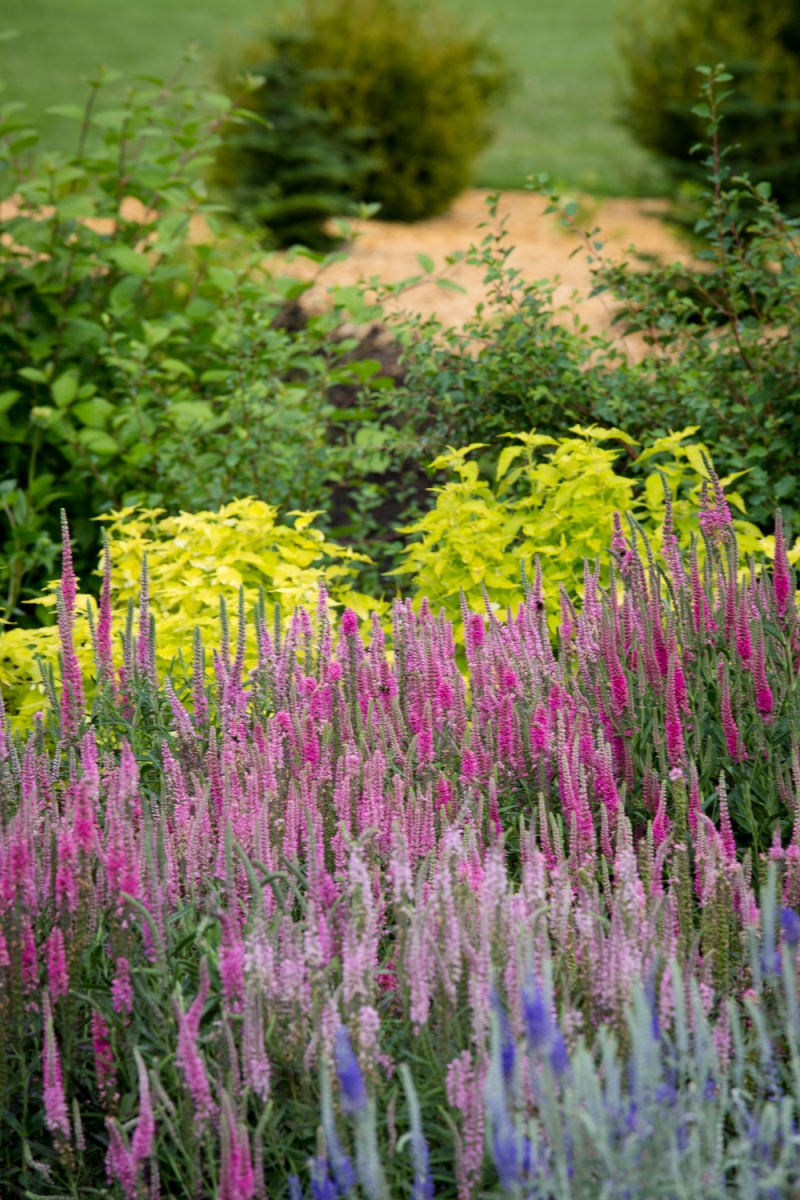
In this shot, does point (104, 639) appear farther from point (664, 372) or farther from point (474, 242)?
point (474, 242)

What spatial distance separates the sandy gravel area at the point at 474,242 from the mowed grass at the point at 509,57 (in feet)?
3.00

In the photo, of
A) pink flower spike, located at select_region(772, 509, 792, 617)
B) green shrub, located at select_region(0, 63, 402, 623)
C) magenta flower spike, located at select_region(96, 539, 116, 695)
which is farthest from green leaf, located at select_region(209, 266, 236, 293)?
pink flower spike, located at select_region(772, 509, 792, 617)

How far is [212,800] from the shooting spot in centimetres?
241

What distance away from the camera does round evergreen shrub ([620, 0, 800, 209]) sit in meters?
13.8

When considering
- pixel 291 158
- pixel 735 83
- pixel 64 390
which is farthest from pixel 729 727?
pixel 735 83

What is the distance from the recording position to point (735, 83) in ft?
46.2

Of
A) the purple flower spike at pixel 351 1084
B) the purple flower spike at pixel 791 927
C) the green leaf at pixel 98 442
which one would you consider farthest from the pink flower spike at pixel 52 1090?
the green leaf at pixel 98 442

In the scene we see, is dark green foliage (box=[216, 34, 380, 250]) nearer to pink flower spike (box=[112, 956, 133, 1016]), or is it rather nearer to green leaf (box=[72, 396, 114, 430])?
green leaf (box=[72, 396, 114, 430])

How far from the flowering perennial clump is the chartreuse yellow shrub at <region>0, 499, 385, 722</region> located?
0.69m

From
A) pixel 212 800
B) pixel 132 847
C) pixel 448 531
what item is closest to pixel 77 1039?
pixel 132 847

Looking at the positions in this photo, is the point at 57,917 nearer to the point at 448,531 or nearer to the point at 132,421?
the point at 448,531

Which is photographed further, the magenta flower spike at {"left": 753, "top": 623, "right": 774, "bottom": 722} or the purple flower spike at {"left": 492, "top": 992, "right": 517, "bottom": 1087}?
the magenta flower spike at {"left": 753, "top": 623, "right": 774, "bottom": 722}

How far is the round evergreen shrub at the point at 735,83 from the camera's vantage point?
1375 centimetres

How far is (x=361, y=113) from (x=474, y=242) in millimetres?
3419
